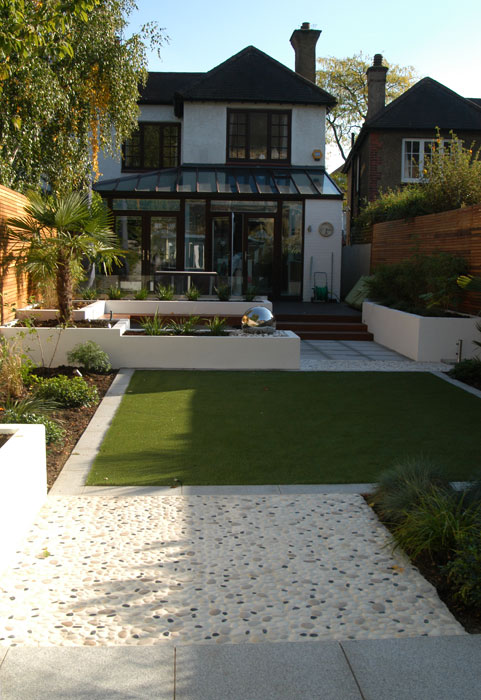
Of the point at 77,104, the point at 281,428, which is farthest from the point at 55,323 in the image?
the point at 281,428

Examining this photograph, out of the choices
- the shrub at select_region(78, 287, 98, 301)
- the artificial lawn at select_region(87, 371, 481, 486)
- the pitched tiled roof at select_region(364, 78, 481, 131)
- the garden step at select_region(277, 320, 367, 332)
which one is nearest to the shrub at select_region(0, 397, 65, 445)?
the artificial lawn at select_region(87, 371, 481, 486)

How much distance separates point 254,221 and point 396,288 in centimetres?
681

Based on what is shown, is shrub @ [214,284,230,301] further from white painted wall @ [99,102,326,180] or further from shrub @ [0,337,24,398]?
shrub @ [0,337,24,398]

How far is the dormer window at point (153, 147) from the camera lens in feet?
82.5

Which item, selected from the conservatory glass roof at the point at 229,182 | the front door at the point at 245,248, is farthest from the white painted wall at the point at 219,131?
the front door at the point at 245,248

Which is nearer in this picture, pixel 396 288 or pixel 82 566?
pixel 82 566

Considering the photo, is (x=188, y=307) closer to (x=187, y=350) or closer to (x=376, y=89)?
(x=187, y=350)

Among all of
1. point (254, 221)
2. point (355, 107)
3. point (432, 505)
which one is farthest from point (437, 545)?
point (355, 107)

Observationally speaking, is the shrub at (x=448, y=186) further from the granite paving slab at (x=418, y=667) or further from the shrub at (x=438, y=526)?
the granite paving slab at (x=418, y=667)

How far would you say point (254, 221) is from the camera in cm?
2189

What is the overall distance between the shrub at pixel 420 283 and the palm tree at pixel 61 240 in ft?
20.6

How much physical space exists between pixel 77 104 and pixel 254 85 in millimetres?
10090

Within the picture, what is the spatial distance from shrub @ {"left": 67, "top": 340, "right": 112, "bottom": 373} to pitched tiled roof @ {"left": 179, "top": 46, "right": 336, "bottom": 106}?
15.0 meters

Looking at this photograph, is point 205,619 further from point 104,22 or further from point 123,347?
point 104,22
